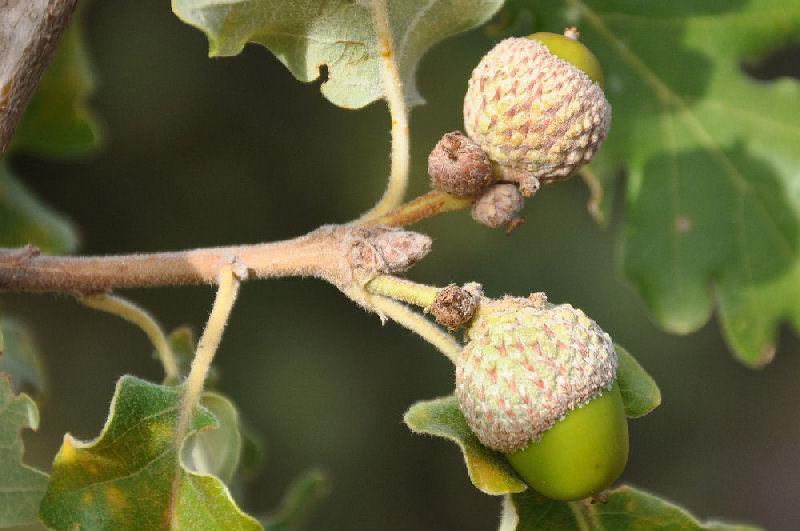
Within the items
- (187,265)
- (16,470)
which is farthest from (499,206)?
(16,470)

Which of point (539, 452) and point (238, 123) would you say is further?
point (238, 123)

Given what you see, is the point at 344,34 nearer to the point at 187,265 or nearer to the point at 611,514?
the point at 187,265

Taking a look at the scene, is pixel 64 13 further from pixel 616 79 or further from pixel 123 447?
pixel 616 79

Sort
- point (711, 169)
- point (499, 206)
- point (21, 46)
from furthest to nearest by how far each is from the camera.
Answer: point (711, 169)
point (499, 206)
point (21, 46)

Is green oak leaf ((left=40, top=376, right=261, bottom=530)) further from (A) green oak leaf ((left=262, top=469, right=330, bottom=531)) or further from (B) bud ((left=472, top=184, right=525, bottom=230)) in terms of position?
(A) green oak leaf ((left=262, top=469, right=330, bottom=531))

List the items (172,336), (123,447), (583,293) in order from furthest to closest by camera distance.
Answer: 1. (583,293)
2. (172,336)
3. (123,447)

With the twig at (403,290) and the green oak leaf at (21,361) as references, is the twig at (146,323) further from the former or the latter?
the green oak leaf at (21,361)

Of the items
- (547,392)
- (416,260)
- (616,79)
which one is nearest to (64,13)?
(416,260)

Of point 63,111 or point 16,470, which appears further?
point 63,111

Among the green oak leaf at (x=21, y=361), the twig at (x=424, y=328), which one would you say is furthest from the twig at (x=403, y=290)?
the green oak leaf at (x=21, y=361)
